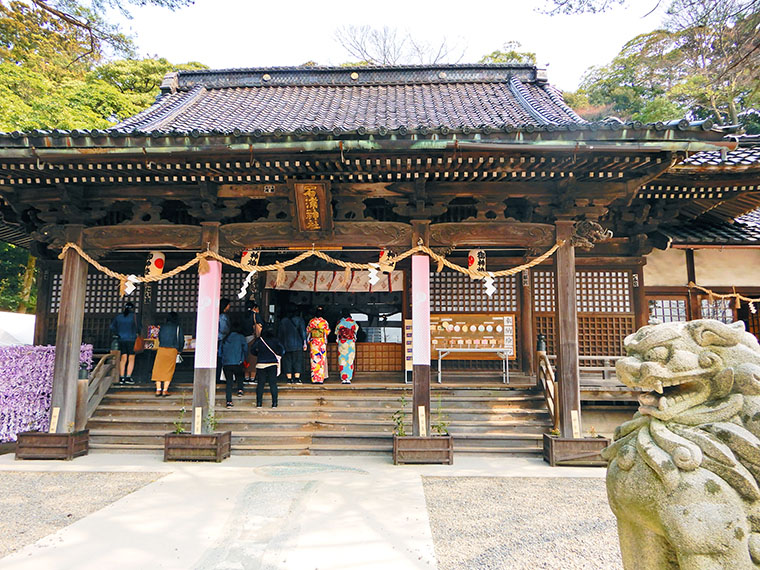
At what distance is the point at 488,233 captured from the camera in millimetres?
7508

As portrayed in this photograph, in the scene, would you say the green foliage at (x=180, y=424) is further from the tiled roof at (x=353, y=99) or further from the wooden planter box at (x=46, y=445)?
the tiled roof at (x=353, y=99)

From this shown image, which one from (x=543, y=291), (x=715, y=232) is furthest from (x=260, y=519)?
(x=715, y=232)

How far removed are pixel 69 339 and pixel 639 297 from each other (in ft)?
34.3

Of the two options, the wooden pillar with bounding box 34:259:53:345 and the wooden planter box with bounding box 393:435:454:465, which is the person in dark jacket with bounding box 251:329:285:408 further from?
the wooden pillar with bounding box 34:259:53:345

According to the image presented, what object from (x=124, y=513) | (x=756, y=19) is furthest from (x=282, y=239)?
(x=756, y=19)

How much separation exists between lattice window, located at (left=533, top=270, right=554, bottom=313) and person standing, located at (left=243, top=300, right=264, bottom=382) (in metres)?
5.64

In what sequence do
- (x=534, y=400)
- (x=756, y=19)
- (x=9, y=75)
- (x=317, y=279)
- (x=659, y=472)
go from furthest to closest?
(x=9, y=75) → (x=317, y=279) → (x=534, y=400) → (x=756, y=19) → (x=659, y=472)

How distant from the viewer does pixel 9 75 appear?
50.1 ft

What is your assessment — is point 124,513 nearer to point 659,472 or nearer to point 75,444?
point 75,444

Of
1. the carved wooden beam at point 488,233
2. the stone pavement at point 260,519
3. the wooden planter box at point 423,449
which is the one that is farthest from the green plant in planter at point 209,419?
the carved wooden beam at point 488,233

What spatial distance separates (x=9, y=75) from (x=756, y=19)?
19246 millimetres

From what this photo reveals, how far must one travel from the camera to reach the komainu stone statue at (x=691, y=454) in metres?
2.12

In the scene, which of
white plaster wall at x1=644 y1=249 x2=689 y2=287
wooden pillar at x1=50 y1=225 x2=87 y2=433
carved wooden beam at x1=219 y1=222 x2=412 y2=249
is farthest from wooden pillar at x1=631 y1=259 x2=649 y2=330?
wooden pillar at x1=50 y1=225 x2=87 y2=433

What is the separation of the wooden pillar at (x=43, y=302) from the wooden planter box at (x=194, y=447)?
17.8 ft
